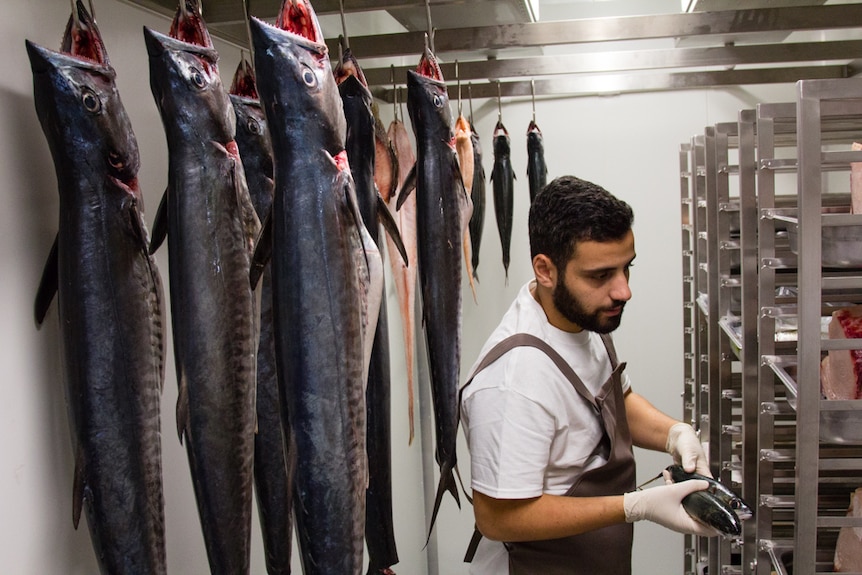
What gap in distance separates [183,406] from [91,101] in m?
0.46

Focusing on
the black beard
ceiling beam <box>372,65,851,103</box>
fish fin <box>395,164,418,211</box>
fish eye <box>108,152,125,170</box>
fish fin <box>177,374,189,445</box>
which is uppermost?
ceiling beam <box>372,65,851,103</box>

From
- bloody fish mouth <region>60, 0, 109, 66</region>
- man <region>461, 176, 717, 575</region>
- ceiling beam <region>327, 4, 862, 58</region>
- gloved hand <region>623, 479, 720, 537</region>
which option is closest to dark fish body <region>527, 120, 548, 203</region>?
ceiling beam <region>327, 4, 862, 58</region>

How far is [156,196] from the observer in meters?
1.75

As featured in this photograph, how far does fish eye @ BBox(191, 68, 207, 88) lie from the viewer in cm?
110

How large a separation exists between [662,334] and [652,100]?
1.40m

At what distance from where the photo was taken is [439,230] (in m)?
1.63

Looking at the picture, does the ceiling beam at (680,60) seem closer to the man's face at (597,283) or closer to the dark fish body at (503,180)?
the dark fish body at (503,180)

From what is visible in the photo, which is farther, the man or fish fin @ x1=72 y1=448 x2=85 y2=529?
the man

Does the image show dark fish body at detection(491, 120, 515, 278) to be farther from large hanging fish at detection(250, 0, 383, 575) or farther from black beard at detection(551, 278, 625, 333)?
large hanging fish at detection(250, 0, 383, 575)

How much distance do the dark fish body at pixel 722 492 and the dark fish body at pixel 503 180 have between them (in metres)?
1.53

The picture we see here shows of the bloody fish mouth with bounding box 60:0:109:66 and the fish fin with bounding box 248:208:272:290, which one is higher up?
the bloody fish mouth with bounding box 60:0:109:66

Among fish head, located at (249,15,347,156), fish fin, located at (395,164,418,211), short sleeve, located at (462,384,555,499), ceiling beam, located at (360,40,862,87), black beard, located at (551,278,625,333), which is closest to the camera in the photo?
fish head, located at (249,15,347,156)

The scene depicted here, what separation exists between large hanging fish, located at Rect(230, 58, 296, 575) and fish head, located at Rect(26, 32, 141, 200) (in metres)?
0.27

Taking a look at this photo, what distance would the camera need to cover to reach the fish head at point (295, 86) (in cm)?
105
